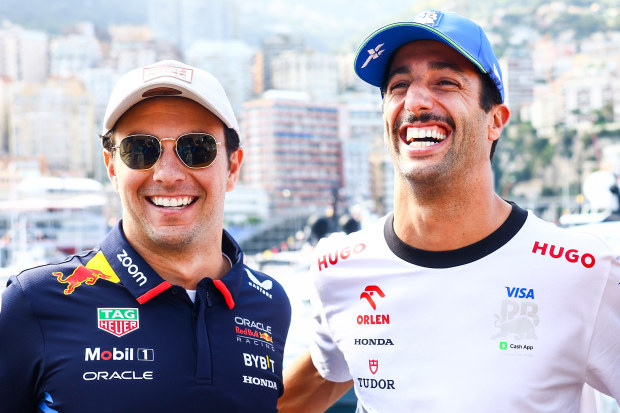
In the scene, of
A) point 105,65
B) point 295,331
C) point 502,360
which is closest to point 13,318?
point 502,360

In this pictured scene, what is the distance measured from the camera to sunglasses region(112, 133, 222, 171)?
1495 mm

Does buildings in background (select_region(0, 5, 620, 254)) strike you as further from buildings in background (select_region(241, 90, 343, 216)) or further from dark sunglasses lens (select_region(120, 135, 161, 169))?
dark sunglasses lens (select_region(120, 135, 161, 169))

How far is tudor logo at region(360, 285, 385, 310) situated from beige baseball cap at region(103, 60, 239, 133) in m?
0.47

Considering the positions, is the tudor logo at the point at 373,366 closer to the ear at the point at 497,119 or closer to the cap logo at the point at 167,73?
the ear at the point at 497,119

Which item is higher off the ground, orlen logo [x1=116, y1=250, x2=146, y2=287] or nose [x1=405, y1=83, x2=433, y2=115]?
nose [x1=405, y1=83, x2=433, y2=115]

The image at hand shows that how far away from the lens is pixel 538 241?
1502 millimetres

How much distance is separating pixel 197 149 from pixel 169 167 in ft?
0.23

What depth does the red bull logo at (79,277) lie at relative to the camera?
1419mm

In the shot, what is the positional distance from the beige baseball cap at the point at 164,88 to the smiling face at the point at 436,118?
37 centimetres

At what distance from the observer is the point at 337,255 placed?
1.68 metres

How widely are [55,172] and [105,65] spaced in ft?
59.2

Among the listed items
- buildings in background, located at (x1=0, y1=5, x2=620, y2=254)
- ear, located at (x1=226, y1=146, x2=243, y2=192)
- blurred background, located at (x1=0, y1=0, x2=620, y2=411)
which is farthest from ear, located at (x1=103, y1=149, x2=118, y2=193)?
buildings in background, located at (x1=0, y1=5, x2=620, y2=254)

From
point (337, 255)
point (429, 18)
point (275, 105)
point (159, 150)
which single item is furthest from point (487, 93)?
point (275, 105)

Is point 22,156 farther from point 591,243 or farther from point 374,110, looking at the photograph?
point 591,243
